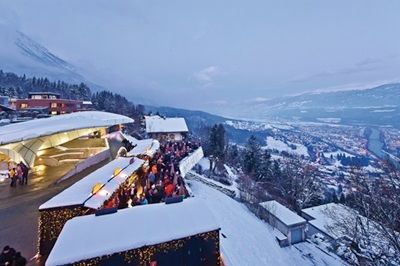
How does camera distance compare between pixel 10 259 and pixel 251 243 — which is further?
pixel 251 243

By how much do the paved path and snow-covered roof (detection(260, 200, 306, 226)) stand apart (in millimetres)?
20133

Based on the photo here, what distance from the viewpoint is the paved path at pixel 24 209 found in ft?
24.7

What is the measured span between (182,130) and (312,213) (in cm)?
2312

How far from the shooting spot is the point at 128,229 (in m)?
5.82

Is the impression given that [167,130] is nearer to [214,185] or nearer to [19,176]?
[214,185]

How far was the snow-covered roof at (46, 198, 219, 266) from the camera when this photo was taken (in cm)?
518

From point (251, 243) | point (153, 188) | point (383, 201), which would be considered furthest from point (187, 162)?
point (383, 201)

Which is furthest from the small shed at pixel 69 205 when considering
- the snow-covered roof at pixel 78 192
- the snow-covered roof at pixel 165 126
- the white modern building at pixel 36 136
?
the snow-covered roof at pixel 165 126

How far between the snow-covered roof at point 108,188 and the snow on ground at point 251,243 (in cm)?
798

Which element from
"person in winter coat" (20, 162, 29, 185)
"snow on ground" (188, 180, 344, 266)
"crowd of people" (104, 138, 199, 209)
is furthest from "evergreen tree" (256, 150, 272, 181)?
"person in winter coat" (20, 162, 29, 185)

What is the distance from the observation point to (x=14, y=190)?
12.2 m

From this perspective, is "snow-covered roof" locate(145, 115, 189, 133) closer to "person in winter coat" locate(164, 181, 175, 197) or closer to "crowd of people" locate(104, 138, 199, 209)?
"crowd of people" locate(104, 138, 199, 209)

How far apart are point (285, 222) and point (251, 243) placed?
7.28 meters

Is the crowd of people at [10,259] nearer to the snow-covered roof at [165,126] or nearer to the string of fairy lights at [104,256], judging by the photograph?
the string of fairy lights at [104,256]
